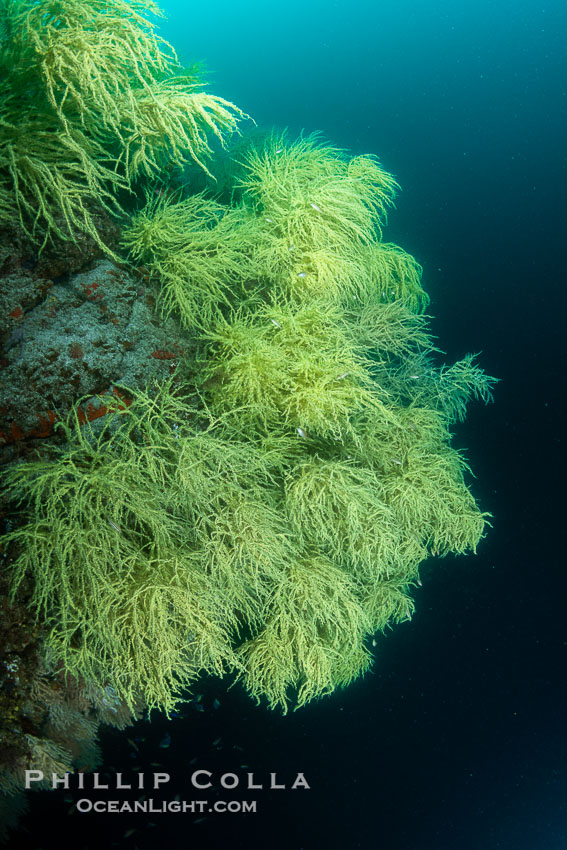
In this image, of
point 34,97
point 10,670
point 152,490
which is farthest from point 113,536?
point 34,97

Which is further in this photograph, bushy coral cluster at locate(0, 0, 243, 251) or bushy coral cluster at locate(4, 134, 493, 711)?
bushy coral cluster at locate(4, 134, 493, 711)

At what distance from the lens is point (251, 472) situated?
2895 millimetres

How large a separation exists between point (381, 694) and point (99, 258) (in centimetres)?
668

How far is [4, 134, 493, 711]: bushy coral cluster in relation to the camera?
8.30 feet

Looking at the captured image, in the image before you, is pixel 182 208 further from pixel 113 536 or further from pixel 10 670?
pixel 10 670

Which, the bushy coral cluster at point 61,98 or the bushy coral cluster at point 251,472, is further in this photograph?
the bushy coral cluster at point 251,472

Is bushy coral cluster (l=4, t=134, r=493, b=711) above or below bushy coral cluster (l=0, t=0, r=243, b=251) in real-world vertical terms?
below

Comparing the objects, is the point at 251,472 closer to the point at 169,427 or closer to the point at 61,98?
the point at 169,427

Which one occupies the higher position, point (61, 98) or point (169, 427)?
point (61, 98)

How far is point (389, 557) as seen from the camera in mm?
3459

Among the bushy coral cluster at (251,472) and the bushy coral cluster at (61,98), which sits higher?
the bushy coral cluster at (61,98)

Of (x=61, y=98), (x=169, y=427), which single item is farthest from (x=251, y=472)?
(x=61, y=98)

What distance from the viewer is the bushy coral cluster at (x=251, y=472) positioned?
2531 millimetres

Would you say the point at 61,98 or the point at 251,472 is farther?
the point at 251,472
